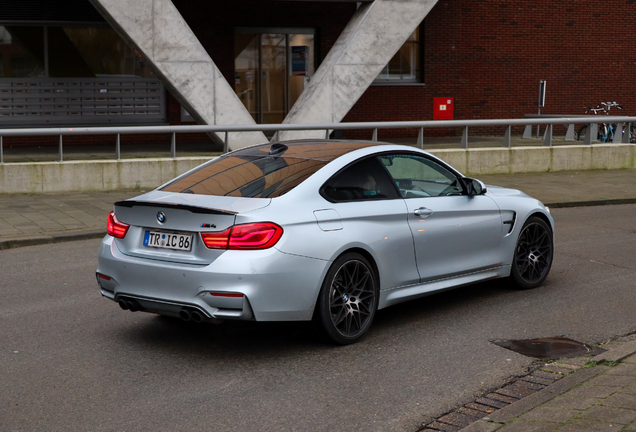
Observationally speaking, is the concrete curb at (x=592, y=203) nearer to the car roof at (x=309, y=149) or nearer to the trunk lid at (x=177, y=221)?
the car roof at (x=309, y=149)

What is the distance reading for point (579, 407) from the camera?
Result: 4422mm

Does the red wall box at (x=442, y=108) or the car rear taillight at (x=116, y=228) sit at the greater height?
the red wall box at (x=442, y=108)

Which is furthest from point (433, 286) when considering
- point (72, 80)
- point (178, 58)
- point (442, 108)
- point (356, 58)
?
point (442, 108)

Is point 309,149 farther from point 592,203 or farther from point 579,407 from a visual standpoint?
point 592,203

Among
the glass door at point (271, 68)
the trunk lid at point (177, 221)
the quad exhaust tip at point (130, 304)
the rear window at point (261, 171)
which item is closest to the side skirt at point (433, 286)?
the rear window at point (261, 171)

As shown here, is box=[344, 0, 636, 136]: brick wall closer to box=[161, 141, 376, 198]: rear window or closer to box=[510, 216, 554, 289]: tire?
box=[510, 216, 554, 289]: tire

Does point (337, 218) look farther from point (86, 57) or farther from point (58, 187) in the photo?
point (86, 57)

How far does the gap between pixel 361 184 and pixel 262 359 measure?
1.54 meters

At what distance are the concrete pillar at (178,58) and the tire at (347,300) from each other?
1091 cm

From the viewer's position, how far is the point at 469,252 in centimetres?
692

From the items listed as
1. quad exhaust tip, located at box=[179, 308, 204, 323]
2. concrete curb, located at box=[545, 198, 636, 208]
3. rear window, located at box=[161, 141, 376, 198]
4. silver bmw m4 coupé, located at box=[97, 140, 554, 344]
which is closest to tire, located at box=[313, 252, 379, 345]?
silver bmw m4 coupé, located at box=[97, 140, 554, 344]

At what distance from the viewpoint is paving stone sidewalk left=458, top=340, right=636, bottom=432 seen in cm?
415

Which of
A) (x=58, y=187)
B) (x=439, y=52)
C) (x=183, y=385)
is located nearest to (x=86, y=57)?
(x=58, y=187)

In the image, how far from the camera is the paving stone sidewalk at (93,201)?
10.4m
